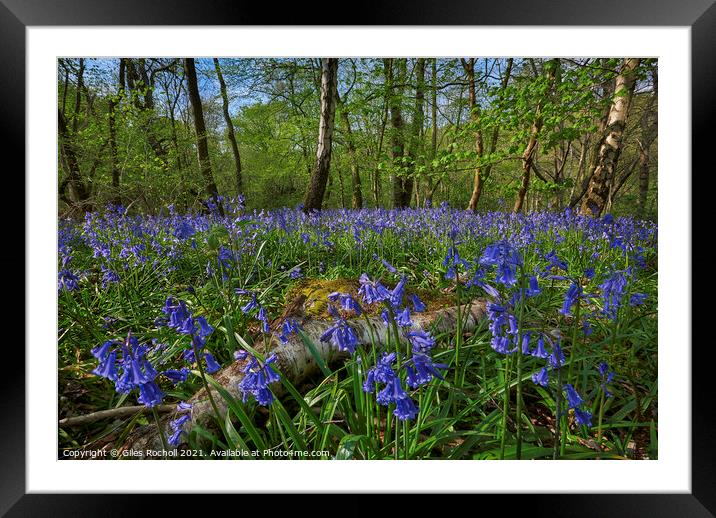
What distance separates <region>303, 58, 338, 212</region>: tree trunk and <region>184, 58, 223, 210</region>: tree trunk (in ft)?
2.76

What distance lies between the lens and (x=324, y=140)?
3.56m

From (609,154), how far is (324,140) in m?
3.11

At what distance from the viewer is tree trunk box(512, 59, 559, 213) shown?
226 cm

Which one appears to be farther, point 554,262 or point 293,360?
point 554,262

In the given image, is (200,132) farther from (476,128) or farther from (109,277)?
(476,128)

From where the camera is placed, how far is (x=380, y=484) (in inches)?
49.3

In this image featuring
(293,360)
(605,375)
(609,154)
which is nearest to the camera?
(605,375)

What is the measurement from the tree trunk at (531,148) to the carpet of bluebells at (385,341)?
263 millimetres

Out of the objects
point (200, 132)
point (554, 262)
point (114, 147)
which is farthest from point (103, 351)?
point (114, 147)
